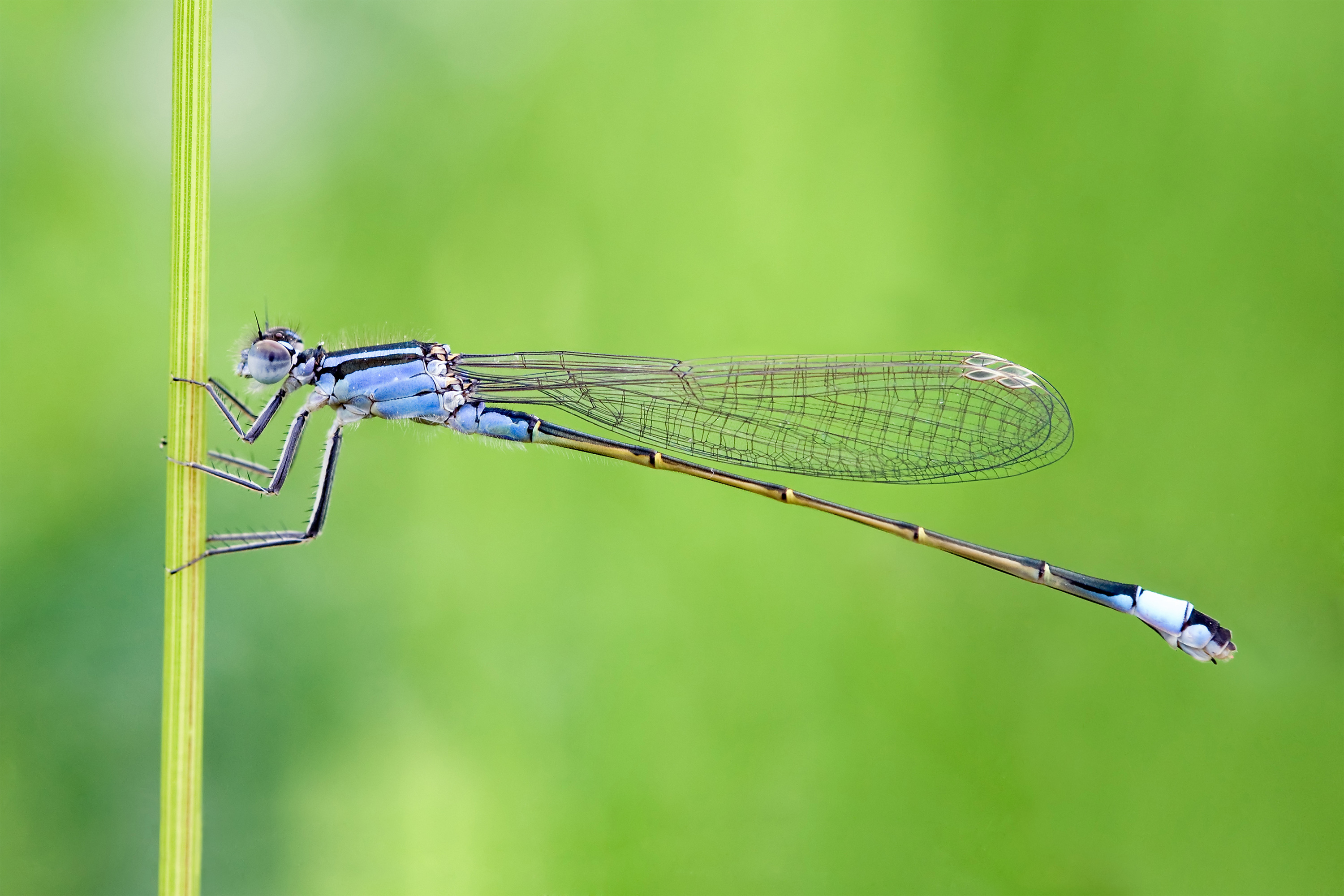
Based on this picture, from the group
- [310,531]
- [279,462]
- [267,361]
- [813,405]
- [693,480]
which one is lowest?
[310,531]

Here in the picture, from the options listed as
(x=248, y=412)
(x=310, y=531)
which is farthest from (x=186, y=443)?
(x=248, y=412)

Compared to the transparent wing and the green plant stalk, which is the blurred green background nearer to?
the transparent wing

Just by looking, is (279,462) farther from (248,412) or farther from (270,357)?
(270,357)

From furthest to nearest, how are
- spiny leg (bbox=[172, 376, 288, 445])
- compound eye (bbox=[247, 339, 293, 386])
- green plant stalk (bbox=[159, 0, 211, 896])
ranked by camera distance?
compound eye (bbox=[247, 339, 293, 386]) → spiny leg (bbox=[172, 376, 288, 445]) → green plant stalk (bbox=[159, 0, 211, 896])

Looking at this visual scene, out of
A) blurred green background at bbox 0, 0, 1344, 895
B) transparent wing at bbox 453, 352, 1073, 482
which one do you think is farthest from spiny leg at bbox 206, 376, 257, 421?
transparent wing at bbox 453, 352, 1073, 482

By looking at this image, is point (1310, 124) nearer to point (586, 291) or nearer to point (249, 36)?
point (586, 291)

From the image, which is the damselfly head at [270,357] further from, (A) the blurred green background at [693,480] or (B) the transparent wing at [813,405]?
(B) the transparent wing at [813,405]

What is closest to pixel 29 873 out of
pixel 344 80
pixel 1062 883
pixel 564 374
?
pixel 564 374

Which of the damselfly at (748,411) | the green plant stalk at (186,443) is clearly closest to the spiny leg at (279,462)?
the damselfly at (748,411)
